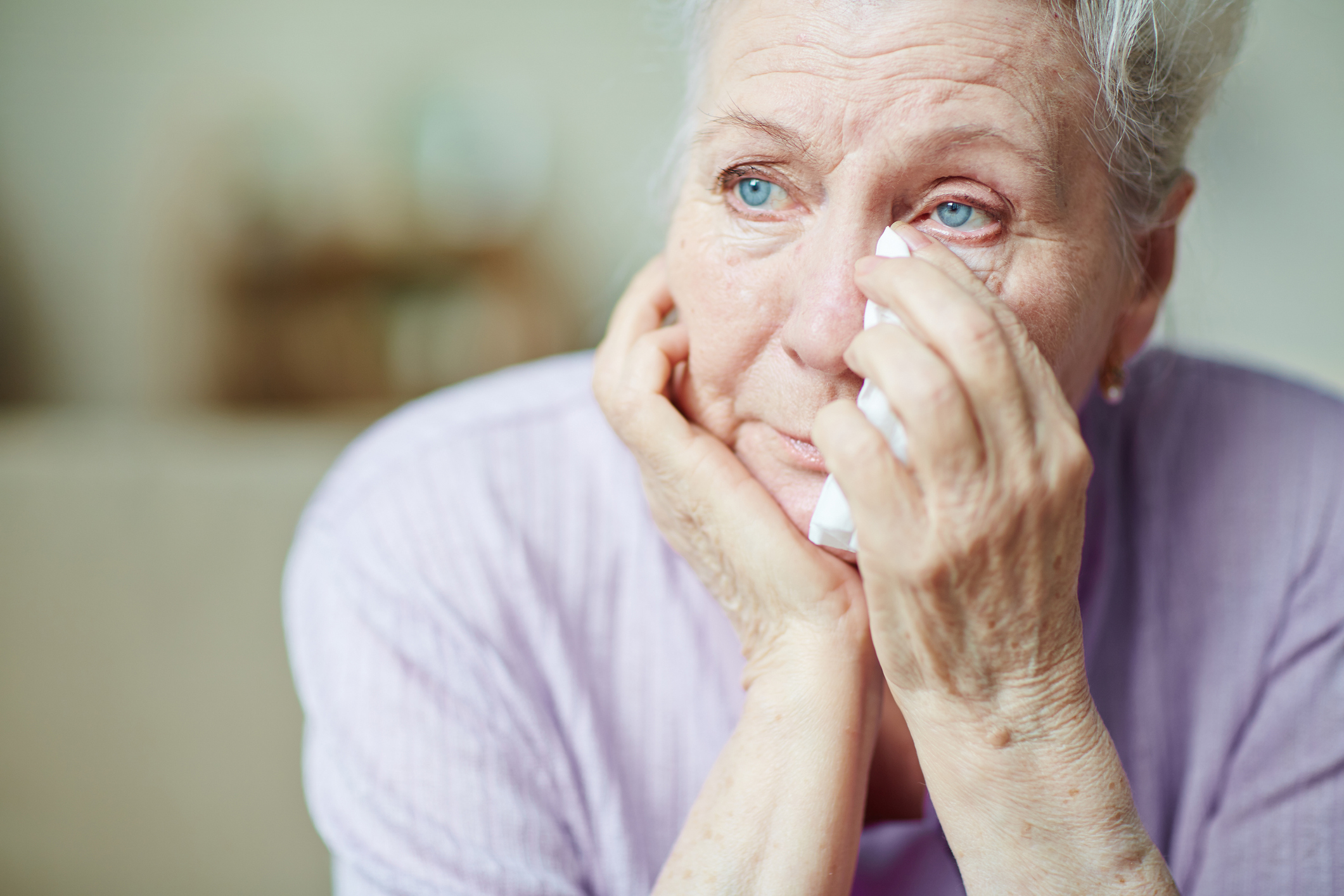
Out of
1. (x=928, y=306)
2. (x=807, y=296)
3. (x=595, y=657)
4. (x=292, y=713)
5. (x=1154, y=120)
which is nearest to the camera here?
(x=928, y=306)

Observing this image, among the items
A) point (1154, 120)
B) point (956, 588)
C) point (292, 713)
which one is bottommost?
point (292, 713)

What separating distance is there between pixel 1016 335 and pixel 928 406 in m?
0.12

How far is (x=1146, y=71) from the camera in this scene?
3.33 feet

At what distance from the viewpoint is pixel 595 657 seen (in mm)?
1286

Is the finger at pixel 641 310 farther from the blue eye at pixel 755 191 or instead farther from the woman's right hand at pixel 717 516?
the blue eye at pixel 755 191

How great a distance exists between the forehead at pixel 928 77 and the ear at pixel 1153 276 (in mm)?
297

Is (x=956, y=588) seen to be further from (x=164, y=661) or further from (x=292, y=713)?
(x=164, y=661)

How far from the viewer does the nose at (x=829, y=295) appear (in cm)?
91

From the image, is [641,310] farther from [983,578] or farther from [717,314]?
[983,578]

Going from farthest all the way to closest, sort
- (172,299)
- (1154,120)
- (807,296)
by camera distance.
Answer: (172,299) < (1154,120) < (807,296)

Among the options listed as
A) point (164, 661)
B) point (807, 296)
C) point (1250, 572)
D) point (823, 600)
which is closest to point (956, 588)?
point (823, 600)

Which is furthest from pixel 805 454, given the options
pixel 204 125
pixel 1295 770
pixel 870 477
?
pixel 204 125

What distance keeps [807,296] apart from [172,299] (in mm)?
3546

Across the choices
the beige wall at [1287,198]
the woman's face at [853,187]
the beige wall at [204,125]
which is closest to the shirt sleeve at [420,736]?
the woman's face at [853,187]
